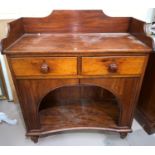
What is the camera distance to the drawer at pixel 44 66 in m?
0.89

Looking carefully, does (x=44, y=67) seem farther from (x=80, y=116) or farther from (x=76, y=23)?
(x=80, y=116)

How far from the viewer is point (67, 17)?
1.16 metres

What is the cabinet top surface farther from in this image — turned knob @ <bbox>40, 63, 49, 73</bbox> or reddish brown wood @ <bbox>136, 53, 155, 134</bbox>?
reddish brown wood @ <bbox>136, 53, 155, 134</bbox>

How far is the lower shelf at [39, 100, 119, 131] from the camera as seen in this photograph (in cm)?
129

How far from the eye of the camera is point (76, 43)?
3.24 ft

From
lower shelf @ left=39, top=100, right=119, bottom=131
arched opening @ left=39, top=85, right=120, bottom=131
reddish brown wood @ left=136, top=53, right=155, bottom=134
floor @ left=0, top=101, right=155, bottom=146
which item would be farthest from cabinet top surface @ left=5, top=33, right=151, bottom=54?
floor @ left=0, top=101, right=155, bottom=146

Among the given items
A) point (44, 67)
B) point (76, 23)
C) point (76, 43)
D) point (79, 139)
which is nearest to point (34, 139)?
point (79, 139)

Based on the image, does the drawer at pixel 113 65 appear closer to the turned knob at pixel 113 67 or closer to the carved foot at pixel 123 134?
the turned knob at pixel 113 67

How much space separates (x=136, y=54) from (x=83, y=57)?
11.8 inches

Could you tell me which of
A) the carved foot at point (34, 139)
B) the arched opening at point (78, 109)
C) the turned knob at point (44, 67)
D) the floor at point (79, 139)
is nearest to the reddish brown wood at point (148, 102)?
the floor at point (79, 139)

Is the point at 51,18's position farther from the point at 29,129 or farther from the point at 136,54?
the point at 29,129

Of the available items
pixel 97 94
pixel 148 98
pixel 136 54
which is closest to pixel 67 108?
pixel 97 94

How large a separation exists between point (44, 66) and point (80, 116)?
2.17ft

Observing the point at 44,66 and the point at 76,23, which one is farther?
the point at 76,23
